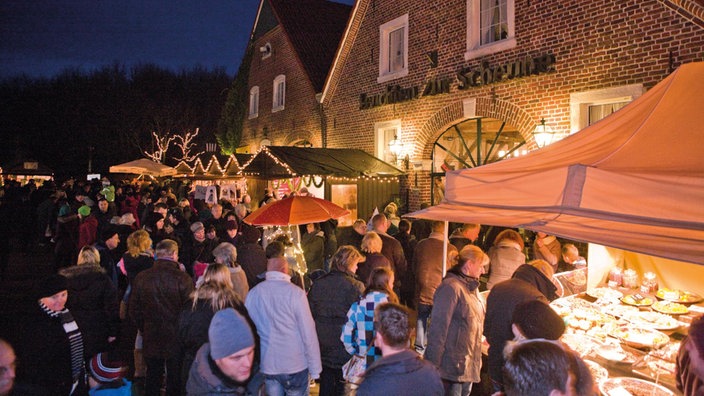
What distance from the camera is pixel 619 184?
326 centimetres

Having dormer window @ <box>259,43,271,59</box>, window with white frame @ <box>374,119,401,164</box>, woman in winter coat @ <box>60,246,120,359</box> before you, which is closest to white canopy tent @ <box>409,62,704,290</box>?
woman in winter coat @ <box>60,246,120,359</box>

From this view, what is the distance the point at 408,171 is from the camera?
468 inches

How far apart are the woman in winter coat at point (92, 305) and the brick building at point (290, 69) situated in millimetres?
11206

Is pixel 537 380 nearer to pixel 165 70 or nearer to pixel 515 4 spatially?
pixel 515 4

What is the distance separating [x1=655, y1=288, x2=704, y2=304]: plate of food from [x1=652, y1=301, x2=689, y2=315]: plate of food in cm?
15

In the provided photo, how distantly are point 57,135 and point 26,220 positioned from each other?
27.7 metres

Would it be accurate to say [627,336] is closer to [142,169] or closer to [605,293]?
[605,293]

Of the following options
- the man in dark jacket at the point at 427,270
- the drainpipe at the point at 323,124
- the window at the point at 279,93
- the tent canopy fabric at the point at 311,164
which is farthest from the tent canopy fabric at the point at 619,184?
the window at the point at 279,93

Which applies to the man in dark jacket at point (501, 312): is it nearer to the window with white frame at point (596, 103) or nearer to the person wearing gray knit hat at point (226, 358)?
the person wearing gray knit hat at point (226, 358)

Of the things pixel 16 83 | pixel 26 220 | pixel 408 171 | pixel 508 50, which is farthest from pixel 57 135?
pixel 508 50

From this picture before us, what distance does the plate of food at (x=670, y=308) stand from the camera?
528cm

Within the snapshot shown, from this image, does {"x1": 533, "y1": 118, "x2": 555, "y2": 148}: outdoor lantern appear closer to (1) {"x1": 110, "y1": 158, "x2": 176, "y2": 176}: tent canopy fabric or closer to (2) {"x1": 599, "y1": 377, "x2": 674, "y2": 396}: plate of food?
(2) {"x1": 599, "y1": 377, "x2": 674, "y2": 396}: plate of food

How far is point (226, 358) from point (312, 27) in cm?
1766

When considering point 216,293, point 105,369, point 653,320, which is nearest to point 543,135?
point 653,320
